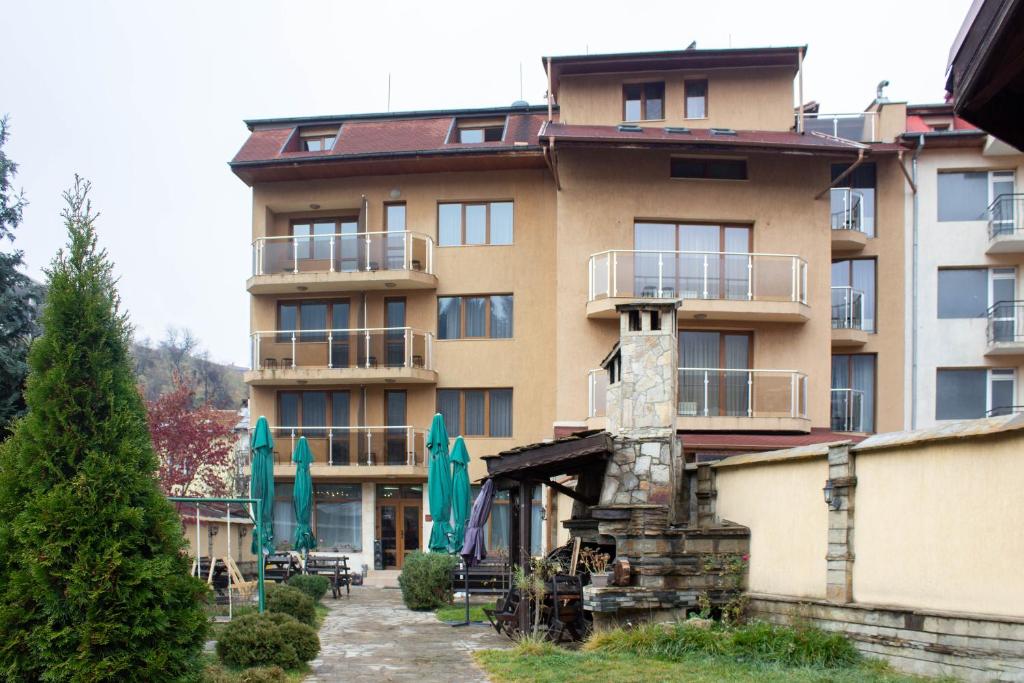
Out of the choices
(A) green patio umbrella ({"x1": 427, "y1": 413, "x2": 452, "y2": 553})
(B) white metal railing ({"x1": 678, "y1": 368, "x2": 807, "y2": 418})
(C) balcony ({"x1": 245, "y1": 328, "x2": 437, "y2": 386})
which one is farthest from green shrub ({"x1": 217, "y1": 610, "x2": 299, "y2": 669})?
(C) balcony ({"x1": 245, "y1": 328, "x2": 437, "y2": 386})

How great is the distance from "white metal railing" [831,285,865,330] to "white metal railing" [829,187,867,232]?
1.70 meters

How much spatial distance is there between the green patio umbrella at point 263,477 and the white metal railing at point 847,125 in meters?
17.1

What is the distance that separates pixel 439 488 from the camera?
66.1ft

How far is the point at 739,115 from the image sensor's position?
1024 inches

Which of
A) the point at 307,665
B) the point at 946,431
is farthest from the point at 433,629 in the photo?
the point at 946,431

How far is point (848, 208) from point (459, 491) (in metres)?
13.6

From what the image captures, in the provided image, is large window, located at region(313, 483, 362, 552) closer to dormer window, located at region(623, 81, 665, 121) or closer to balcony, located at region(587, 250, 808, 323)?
balcony, located at region(587, 250, 808, 323)

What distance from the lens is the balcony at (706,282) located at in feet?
79.9

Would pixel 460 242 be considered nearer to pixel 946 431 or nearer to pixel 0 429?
pixel 0 429

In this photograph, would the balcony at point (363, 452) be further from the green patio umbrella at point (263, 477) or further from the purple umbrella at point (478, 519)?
the purple umbrella at point (478, 519)

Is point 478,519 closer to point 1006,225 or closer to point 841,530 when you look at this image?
point 841,530

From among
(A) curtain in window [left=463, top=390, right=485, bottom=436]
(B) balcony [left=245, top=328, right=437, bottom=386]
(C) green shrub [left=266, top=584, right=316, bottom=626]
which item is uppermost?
(B) balcony [left=245, top=328, right=437, bottom=386]

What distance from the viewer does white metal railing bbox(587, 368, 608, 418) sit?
23770mm

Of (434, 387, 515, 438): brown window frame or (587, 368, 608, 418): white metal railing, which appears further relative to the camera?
(434, 387, 515, 438): brown window frame
